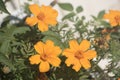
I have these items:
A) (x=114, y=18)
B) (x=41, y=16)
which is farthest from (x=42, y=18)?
(x=114, y=18)

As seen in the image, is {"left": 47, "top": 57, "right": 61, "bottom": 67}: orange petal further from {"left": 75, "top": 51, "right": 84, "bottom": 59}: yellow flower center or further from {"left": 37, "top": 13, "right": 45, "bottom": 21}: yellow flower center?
{"left": 37, "top": 13, "right": 45, "bottom": 21}: yellow flower center

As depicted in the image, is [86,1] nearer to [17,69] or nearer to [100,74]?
[100,74]

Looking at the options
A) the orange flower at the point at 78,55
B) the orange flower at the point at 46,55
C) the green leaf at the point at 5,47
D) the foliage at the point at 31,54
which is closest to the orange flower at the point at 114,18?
the foliage at the point at 31,54

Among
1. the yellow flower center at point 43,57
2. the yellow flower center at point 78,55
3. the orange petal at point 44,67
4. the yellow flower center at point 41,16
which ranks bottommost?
the orange petal at point 44,67

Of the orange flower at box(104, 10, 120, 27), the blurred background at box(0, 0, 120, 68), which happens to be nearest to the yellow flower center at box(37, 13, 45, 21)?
the orange flower at box(104, 10, 120, 27)

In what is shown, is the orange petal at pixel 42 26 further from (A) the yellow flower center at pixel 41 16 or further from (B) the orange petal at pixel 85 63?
(B) the orange petal at pixel 85 63

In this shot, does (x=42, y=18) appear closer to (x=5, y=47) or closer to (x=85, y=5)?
(x=5, y=47)
